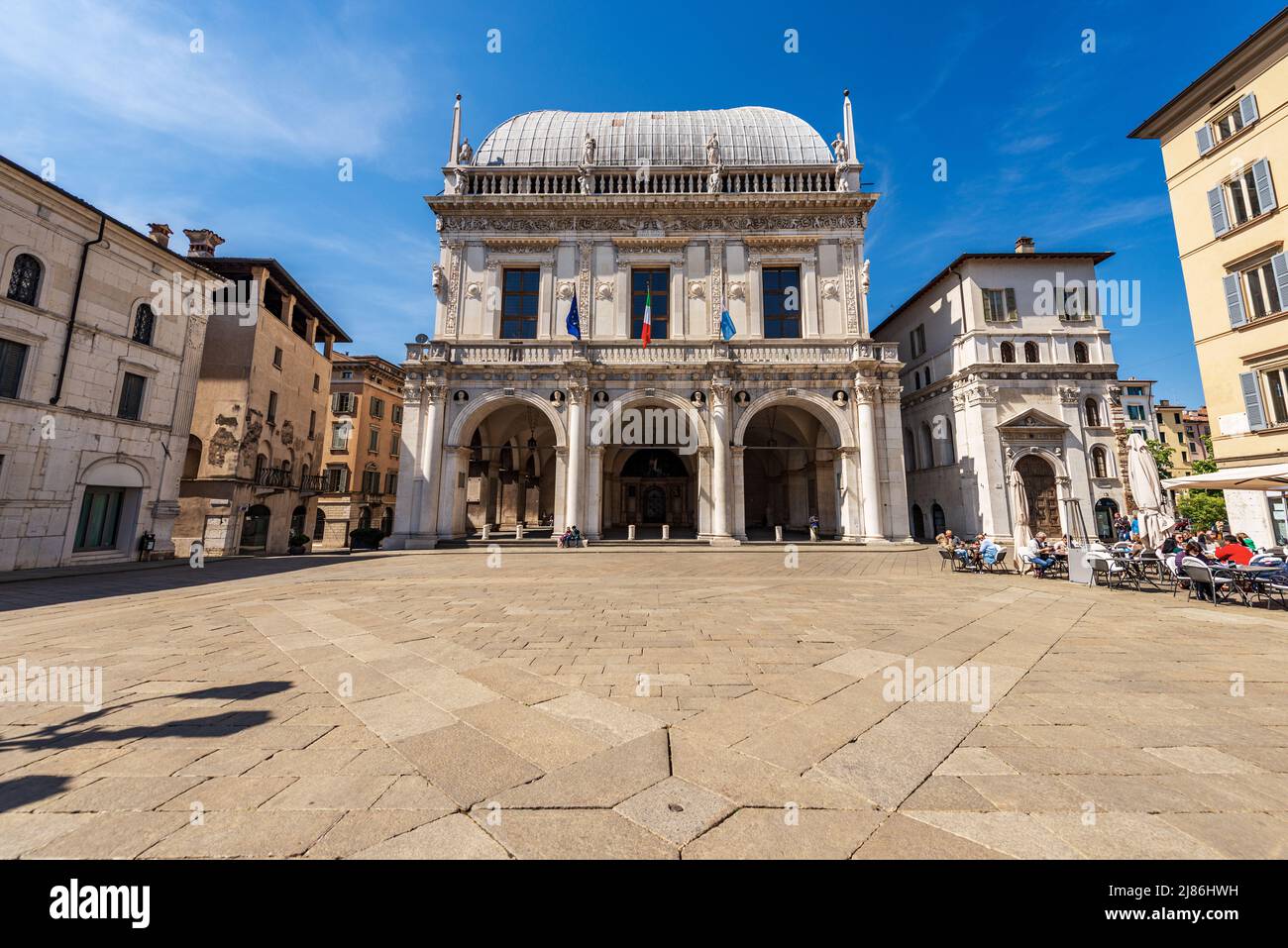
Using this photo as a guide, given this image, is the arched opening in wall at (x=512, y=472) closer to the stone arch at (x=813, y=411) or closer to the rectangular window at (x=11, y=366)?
the stone arch at (x=813, y=411)

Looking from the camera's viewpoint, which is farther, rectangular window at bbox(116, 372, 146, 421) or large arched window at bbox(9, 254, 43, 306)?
rectangular window at bbox(116, 372, 146, 421)

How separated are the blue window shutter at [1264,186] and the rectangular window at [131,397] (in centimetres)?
3632

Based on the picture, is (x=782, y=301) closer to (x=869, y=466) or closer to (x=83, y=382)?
(x=869, y=466)

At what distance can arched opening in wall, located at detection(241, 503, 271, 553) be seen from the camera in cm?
2131

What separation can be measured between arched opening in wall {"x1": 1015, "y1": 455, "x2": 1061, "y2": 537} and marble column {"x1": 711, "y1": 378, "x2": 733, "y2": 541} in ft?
45.6

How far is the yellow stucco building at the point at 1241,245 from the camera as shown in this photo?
14258 mm

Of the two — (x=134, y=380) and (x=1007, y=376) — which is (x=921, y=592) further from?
(x=134, y=380)

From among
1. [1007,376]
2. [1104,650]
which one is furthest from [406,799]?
[1007,376]

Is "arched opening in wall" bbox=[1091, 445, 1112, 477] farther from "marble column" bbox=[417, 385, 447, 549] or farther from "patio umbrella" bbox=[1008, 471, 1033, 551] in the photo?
"marble column" bbox=[417, 385, 447, 549]

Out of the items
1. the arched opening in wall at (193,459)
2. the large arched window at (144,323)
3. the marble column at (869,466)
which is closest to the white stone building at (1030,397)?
the marble column at (869,466)

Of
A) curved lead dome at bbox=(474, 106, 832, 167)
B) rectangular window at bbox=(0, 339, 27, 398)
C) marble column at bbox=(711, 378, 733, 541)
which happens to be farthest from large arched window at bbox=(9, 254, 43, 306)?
marble column at bbox=(711, 378, 733, 541)
